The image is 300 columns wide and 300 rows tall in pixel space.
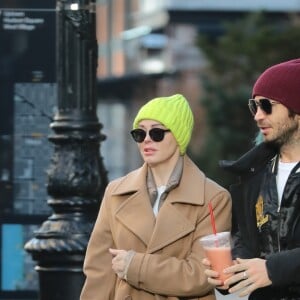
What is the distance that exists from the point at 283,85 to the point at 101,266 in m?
1.19

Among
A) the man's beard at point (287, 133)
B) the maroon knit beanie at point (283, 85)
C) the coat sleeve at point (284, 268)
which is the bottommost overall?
the coat sleeve at point (284, 268)

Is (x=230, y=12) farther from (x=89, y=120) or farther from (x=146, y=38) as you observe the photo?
(x=89, y=120)

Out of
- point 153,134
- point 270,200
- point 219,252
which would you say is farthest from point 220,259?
point 153,134

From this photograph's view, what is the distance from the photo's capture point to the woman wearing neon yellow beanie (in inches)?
191

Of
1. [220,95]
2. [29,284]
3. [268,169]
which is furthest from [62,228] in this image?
[220,95]

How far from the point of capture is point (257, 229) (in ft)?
14.5

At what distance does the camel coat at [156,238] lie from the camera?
4836mm

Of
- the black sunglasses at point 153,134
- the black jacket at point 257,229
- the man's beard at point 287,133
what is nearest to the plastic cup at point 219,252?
the black jacket at point 257,229

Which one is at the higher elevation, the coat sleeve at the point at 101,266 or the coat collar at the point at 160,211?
the coat collar at the point at 160,211

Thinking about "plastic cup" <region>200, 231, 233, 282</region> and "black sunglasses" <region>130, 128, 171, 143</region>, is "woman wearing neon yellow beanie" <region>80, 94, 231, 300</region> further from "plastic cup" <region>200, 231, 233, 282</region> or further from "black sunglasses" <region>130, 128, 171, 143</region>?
"plastic cup" <region>200, 231, 233, 282</region>

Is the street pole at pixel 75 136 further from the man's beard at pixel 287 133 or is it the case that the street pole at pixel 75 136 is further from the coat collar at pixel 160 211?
the man's beard at pixel 287 133

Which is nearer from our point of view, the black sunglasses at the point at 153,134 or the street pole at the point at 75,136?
the black sunglasses at the point at 153,134

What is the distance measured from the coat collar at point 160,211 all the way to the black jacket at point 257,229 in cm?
28

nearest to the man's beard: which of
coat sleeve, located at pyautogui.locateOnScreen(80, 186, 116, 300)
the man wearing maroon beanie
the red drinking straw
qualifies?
the man wearing maroon beanie
